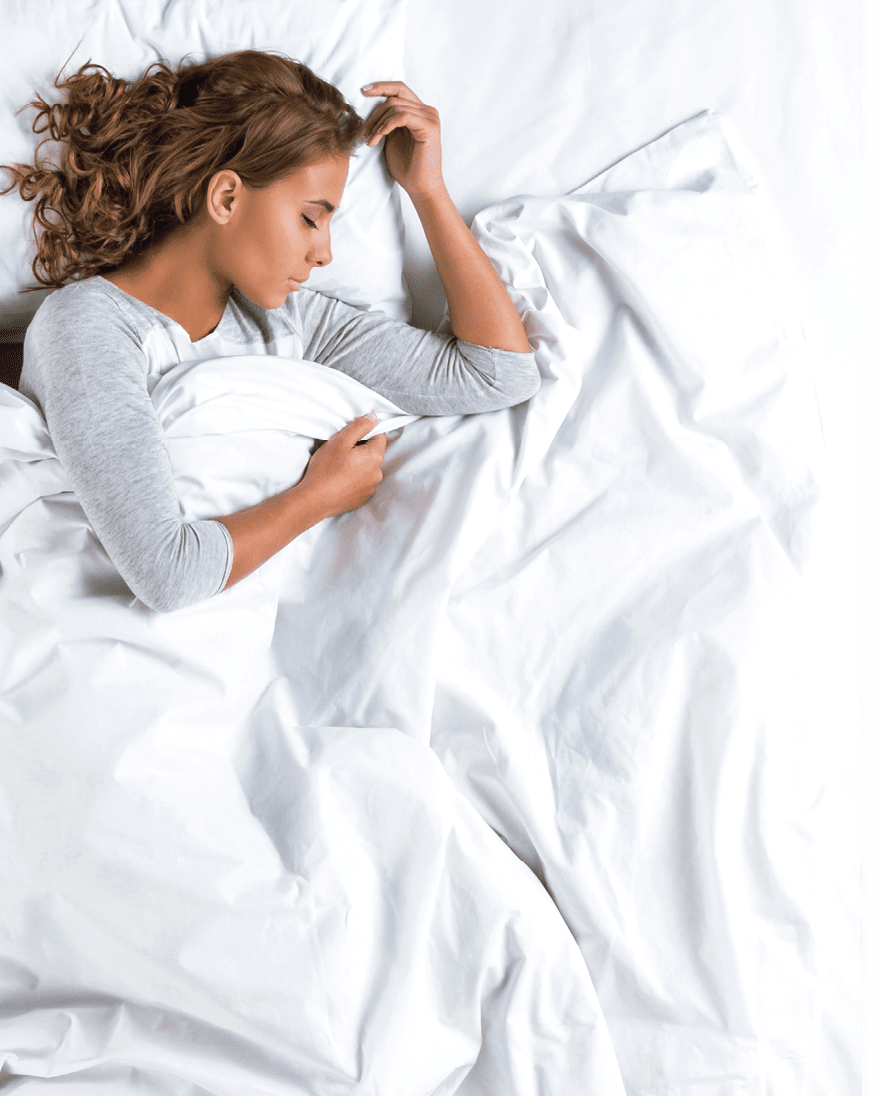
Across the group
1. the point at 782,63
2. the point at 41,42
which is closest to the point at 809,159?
the point at 782,63

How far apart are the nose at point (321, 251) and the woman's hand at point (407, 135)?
139mm

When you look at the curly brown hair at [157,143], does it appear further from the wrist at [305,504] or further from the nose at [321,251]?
the wrist at [305,504]

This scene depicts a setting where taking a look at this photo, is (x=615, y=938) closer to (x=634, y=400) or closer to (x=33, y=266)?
(x=634, y=400)

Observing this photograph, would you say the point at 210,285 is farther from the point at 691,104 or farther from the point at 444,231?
the point at 691,104

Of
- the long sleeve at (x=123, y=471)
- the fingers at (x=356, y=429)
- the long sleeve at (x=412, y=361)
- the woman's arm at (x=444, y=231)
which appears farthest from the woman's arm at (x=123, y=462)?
the woman's arm at (x=444, y=231)

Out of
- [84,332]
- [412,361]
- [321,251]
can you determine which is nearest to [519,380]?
[412,361]

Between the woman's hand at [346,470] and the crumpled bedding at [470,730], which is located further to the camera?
the woman's hand at [346,470]

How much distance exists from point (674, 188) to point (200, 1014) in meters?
1.05

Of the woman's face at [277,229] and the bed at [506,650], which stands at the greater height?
the woman's face at [277,229]

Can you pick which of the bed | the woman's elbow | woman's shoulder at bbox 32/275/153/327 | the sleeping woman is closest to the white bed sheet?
the bed

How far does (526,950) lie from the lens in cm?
80

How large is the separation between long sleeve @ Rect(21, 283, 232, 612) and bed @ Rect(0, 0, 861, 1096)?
4cm

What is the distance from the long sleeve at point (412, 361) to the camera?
0.98m

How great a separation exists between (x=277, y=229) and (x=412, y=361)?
0.71ft
